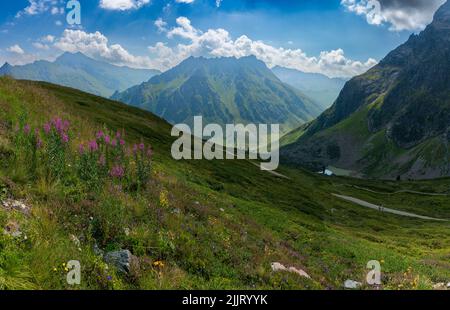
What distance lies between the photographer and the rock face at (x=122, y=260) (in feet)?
31.4

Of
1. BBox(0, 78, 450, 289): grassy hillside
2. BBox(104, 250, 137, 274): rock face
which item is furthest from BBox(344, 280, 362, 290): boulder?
BBox(104, 250, 137, 274): rock face

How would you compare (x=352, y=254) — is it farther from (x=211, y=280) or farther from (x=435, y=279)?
(x=211, y=280)

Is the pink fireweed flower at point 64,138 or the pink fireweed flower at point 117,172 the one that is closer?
the pink fireweed flower at point 64,138

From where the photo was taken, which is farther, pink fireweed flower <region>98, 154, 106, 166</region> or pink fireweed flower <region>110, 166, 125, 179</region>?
pink fireweed flower <region>110, 166, 125, 179</region>

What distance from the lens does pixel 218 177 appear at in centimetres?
5334

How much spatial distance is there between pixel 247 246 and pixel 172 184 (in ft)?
22.4

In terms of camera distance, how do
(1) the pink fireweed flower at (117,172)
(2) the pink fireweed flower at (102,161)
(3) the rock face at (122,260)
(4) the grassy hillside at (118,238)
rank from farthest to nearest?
(1) the pink fireweed flower at (117,172), (2) the pink fireweed flower at (102,161), (3) the rock face at (122,260), (4) the grassy hillside at (118,238)

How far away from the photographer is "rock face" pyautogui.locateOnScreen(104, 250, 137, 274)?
9578 mm

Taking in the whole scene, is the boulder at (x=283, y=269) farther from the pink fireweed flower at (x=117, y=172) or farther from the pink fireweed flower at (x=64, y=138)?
the pink fireweed flower at (x=64, y=138)

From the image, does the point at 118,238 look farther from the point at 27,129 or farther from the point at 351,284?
the point at 351,284

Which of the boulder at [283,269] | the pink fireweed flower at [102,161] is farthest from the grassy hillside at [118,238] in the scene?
the pink fireweed flower at [102,161]

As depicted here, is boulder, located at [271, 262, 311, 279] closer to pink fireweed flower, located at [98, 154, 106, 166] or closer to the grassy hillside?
the grassy hillside

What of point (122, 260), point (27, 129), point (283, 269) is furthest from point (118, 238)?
point (27, 129)
